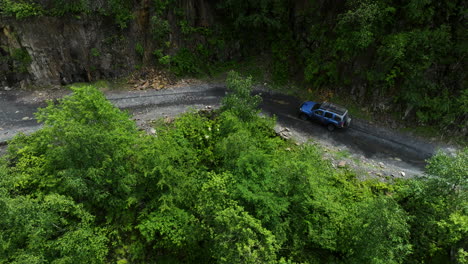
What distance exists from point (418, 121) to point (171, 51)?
25006 millimetres

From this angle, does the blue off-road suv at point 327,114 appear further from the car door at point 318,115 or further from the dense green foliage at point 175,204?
the dense green foliage at point 175,204

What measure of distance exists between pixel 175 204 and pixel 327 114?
15.5 metres

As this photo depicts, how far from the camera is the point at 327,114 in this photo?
23.4 m

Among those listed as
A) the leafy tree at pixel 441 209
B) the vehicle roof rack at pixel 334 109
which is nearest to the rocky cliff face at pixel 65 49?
the vehicle roof rack at pixel 334 109

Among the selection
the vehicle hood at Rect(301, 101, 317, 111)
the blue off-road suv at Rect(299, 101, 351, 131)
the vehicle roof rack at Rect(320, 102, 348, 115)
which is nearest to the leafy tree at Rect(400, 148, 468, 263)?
the blue off-road suv at Rect(299, 101, 351, 131)

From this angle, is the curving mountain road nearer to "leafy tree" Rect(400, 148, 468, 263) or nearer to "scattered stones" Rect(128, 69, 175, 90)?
"scattered stones" Rect(128, 69, 175, 90)

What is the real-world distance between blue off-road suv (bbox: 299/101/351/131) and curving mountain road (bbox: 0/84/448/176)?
2.19ft

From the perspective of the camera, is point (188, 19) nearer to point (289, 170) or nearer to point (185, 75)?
point (185, 75)

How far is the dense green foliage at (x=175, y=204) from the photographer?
41.1 feet

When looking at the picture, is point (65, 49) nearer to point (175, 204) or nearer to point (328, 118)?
point (175, 204)

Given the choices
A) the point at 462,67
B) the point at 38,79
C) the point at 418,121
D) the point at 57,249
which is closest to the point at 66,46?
the point at 38,79

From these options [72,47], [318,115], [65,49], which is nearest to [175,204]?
[318,115]

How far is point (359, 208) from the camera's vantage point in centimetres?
1466

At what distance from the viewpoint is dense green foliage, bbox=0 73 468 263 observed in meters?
12.5
